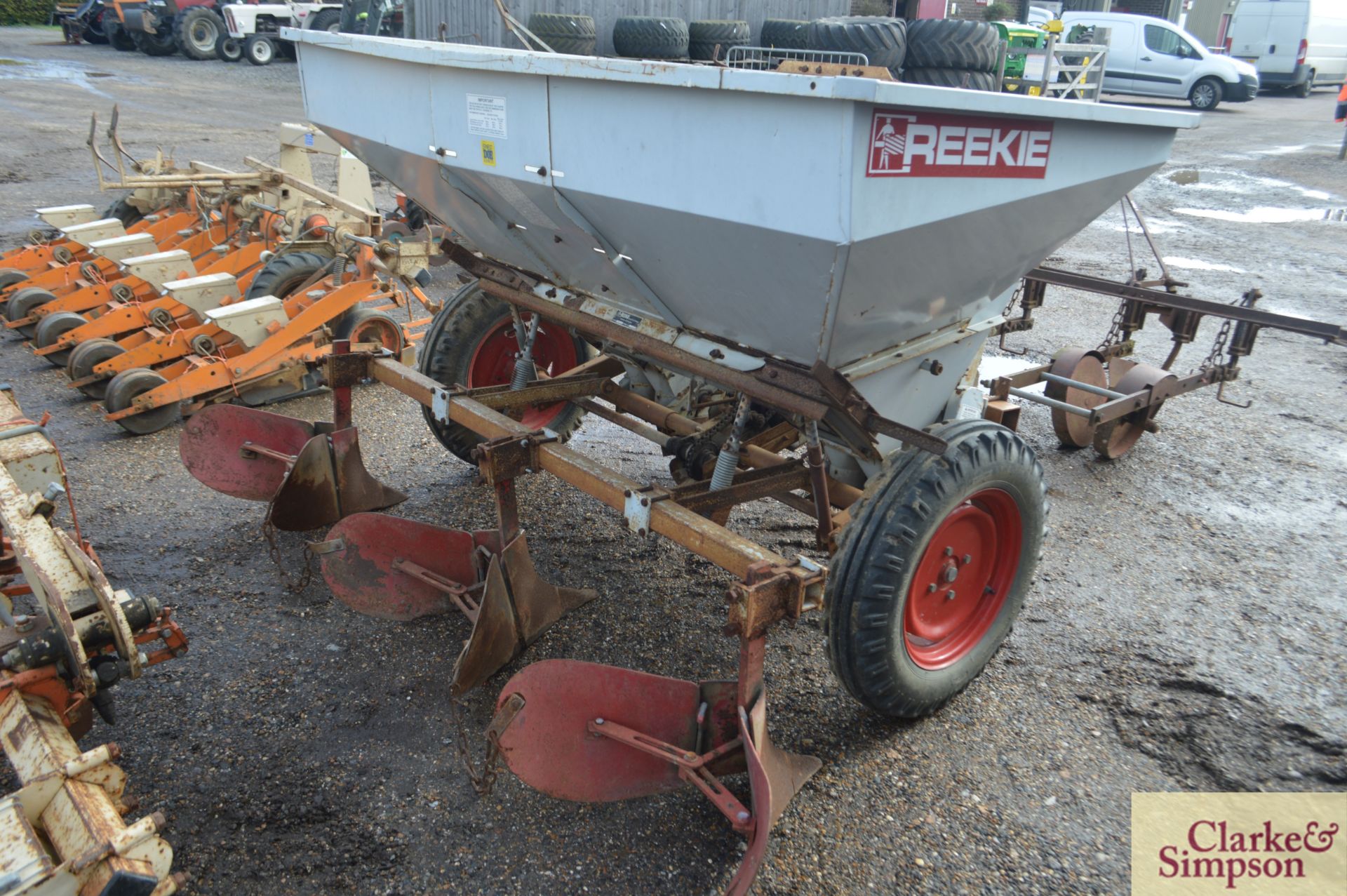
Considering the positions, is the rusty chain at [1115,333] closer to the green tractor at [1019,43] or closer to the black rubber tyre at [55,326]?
the green tractor at [1019,43]

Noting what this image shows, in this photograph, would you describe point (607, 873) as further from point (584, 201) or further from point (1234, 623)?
point (1234, 623)

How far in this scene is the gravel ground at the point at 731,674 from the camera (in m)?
2.32

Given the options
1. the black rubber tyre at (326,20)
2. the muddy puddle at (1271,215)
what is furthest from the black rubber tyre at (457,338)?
the black rubber tyre at (326,20)

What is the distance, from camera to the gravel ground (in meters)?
2.32

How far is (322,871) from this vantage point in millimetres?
2223

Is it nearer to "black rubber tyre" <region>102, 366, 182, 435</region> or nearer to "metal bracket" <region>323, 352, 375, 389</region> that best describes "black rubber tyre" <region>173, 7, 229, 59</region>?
"black rubber tyre" <region>102, 366, 182, 435</region>

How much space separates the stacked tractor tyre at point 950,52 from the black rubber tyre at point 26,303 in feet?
17.4

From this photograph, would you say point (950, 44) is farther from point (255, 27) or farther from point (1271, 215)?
point (255, 27)

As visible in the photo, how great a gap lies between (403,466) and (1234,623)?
3.54 metres

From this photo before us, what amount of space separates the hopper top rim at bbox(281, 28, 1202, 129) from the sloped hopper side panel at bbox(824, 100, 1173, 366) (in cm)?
4

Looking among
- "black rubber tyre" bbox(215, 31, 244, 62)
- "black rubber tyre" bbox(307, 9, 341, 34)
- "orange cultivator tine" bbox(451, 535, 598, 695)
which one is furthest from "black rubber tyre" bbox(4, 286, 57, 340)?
"black rubber tyre" bbox(215, 31, 244, 62)

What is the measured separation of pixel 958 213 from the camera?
7.13 ft

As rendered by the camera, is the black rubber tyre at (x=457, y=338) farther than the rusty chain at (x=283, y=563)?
Yes

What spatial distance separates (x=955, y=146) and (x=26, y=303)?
5983 millimetres
